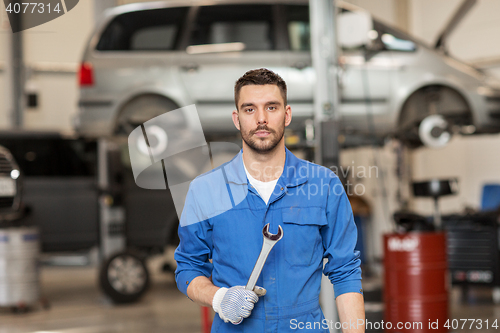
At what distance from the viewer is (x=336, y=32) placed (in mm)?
2650

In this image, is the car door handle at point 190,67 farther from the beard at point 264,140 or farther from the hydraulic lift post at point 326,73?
the beard at point 264,140

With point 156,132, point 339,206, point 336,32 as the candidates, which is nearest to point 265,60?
point 336,32

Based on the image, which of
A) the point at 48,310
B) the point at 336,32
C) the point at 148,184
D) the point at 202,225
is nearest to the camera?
the point at 202,225

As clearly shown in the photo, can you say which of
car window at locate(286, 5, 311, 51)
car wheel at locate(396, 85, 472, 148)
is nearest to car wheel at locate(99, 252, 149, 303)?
car window at locate(286, 5, 311, 51)

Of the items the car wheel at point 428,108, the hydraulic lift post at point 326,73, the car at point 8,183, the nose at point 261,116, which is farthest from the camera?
the car wheel at point 428,108

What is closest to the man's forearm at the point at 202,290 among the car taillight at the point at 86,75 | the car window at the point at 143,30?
the car window at the point at 143,30

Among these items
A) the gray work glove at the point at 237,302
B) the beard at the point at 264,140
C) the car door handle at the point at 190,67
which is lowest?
the gray work glove at the point at 237,302

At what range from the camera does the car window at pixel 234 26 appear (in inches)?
129

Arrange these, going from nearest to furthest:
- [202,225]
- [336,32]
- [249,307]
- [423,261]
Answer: [249,307], [202,225], [336,32], [423,261]

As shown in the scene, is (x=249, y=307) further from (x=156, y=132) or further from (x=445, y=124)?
(x=445, y=124)

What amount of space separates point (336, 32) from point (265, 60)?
41cm

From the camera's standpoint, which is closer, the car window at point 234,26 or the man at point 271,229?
the man at point 271,229

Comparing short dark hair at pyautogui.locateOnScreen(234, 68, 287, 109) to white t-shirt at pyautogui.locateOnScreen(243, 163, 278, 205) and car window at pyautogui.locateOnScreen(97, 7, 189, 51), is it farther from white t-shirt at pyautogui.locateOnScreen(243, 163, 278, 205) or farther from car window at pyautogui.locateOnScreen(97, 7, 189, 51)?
car window at pyautogui.locateOnScreen(97, 7, 189, 51)

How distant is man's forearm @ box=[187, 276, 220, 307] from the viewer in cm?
125
